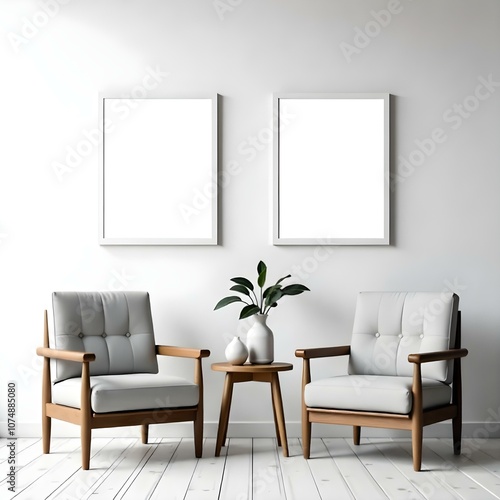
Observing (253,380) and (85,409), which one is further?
(253,380)

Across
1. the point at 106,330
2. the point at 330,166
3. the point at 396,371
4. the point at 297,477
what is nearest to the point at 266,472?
the point at 297,477

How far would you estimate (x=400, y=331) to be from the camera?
4.18m

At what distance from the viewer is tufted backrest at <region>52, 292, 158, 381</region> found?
4.05 metres

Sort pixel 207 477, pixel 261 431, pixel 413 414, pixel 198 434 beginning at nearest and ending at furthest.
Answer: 1. pixel 207 477
2. pixel 413 414
3. pixel 198 434
4. pixel 261 431

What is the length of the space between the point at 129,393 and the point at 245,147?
1703 millimetres

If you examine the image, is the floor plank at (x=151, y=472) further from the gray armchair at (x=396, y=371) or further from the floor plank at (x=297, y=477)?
the gray armchair at (x=396, y=371)

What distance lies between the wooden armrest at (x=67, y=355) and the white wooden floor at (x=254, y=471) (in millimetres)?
533

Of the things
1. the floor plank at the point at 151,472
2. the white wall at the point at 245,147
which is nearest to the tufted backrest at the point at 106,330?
the white wall at the point at 245,147

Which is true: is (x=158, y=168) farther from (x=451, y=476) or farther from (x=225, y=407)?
(x=451, y=476)

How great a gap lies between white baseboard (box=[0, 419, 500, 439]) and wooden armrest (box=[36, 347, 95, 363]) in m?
0.72

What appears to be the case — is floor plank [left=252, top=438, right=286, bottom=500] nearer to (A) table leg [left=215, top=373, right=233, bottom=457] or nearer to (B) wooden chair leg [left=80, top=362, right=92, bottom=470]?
(A) table leg [left=215, top=373, right=233, bottom=457]

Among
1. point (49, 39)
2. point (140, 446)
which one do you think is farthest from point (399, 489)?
point (49, 39)

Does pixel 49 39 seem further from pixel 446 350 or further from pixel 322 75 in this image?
pixel 446 350

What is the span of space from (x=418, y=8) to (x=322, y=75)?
0.71 m
